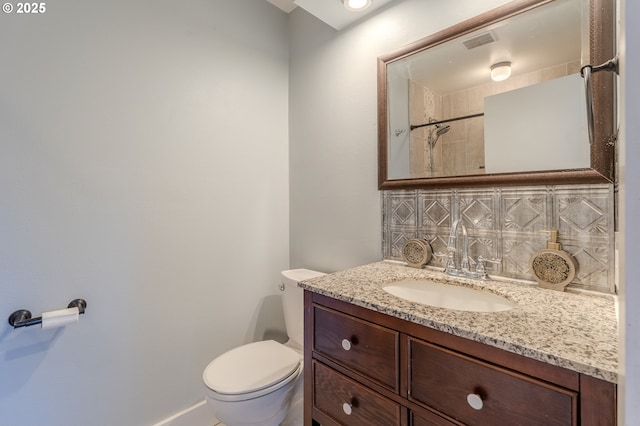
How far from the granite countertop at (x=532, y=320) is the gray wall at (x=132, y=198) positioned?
85 cm

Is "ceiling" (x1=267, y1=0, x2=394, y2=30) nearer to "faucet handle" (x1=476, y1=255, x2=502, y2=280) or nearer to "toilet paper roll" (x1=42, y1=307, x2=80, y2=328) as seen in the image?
"faucet handle" (x1=476, y1=255, x2=502, y2=280)

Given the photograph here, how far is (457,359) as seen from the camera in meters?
0.72

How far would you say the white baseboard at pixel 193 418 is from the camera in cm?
147

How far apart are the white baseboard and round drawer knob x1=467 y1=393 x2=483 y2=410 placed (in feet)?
4.83

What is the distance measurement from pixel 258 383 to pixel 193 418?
2.09 ft

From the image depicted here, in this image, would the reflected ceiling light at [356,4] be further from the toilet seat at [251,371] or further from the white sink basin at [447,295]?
the toilet seat at [251,371]

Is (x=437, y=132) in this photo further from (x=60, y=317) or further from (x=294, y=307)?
(x=60, y=317)

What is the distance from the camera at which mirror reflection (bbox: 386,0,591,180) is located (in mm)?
1009

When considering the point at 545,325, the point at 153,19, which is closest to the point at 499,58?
the point at 545,325

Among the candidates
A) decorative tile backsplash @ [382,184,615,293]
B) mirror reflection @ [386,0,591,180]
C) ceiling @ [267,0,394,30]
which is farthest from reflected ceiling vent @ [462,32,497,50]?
decorative tile backsplash @ [382,184,615,293]

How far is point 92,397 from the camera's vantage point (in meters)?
1.25
